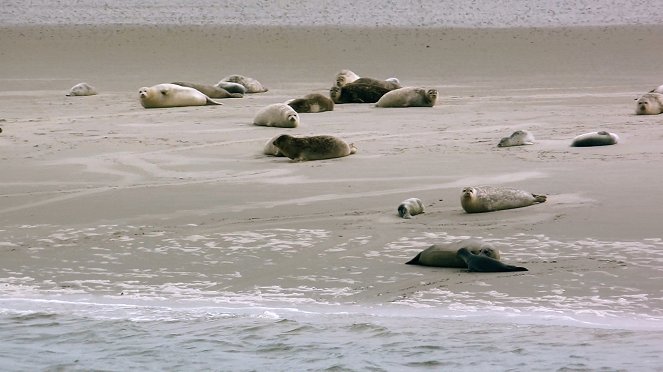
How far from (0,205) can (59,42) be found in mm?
16405

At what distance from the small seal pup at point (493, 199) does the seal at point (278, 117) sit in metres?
4.69

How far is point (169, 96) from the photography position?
14047 mm

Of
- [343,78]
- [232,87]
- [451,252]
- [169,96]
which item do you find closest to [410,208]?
[451,252]

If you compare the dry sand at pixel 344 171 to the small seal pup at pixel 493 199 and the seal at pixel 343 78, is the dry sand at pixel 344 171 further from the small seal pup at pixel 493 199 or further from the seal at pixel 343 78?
the seal at pixel 343 78

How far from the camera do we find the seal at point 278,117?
11.6 metres

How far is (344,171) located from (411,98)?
497cm

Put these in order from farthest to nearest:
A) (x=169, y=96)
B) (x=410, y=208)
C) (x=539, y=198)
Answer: (x=169, y=96), (x=539, y=198), (x=410, y=208)

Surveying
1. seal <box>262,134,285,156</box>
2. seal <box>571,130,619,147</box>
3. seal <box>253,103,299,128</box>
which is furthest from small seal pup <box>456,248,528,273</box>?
seal <box>253,103,299,128</box>

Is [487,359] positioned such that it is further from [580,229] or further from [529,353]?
[580,229]

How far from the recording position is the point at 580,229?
6.43 m

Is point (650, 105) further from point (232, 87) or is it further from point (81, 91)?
point (81, 91)

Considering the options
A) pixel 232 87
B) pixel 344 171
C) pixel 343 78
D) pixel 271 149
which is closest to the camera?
pixel 344 171

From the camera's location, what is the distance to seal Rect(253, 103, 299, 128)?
11.6 metres

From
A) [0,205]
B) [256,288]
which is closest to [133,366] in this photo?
[256,288]
